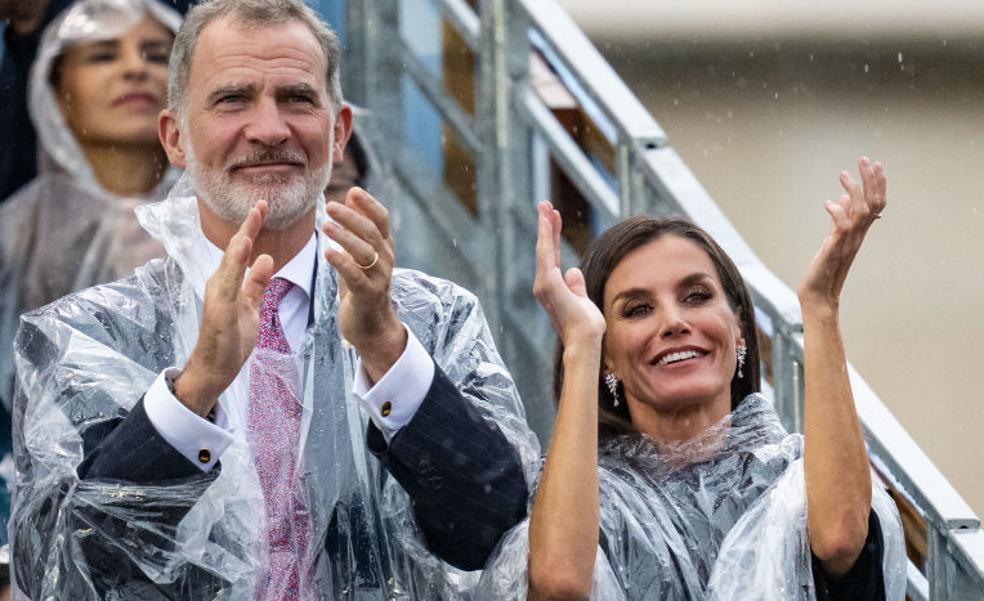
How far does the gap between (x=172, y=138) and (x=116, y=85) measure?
1428 mm

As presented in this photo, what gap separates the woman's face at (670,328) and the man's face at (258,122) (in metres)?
0.49

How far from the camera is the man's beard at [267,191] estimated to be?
2859 millimetres

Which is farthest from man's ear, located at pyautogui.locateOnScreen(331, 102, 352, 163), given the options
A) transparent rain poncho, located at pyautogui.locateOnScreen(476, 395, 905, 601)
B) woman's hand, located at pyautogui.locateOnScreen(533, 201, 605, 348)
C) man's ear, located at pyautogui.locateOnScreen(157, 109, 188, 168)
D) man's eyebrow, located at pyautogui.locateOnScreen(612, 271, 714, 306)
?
transparent rain poncho, located at pyautogui.locateOnScreen(476, 395, 905, 601)

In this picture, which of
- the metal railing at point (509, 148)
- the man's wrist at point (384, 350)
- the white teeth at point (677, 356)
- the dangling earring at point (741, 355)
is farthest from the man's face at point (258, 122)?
the metal railing at point (509, 148)

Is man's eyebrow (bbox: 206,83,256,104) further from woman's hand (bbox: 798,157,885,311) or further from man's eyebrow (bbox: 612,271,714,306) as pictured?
woman's hand (bbox: 798,157,885,311)

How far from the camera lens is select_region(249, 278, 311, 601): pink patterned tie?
275 centimetres

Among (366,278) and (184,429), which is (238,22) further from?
(184,429)

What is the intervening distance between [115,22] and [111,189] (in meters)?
0.35

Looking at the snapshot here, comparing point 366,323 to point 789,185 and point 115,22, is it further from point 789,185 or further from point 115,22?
point 789,185

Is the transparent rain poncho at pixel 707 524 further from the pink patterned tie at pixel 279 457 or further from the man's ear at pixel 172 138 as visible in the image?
the man's ear at pixel 172 138

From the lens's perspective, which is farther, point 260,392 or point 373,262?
point 260,392

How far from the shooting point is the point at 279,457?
280 cm

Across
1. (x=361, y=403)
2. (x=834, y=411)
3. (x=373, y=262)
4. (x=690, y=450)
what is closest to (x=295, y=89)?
(x=373, y=262)

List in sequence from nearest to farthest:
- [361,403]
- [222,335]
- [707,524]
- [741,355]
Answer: [222,335], [361,403], [707,524], [741,355]
